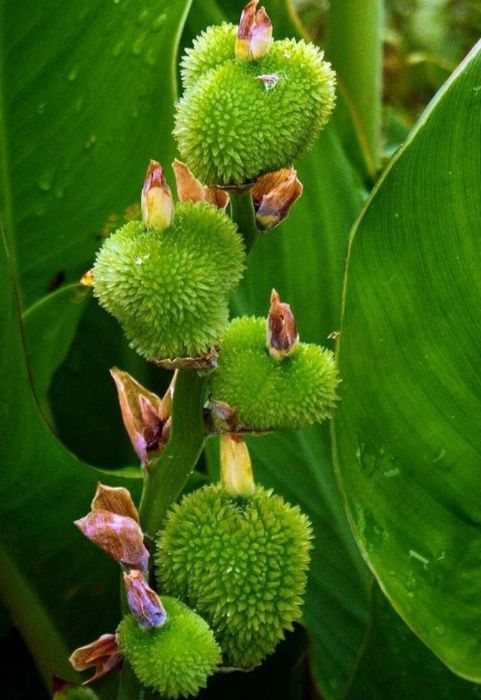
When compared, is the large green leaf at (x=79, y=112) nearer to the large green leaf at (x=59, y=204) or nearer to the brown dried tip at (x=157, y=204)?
the large green leaf at (x=59, y=204)

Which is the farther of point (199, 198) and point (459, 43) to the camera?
Result: point (459, 43)

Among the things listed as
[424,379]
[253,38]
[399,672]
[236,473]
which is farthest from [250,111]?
[399,672]

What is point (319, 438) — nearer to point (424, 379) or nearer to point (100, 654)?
point (424, 379)

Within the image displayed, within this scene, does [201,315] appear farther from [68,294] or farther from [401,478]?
[68,294]

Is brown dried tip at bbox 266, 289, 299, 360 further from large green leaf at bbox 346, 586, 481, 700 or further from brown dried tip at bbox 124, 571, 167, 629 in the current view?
large green leaf at bbox 346, 586, 481, 700

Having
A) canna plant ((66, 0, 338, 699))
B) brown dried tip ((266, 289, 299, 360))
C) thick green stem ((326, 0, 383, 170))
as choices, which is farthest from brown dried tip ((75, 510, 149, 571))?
thick green stem ((326, 0, 383, 170))

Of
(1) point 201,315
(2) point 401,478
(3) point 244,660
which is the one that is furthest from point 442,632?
(1) point 201,315
